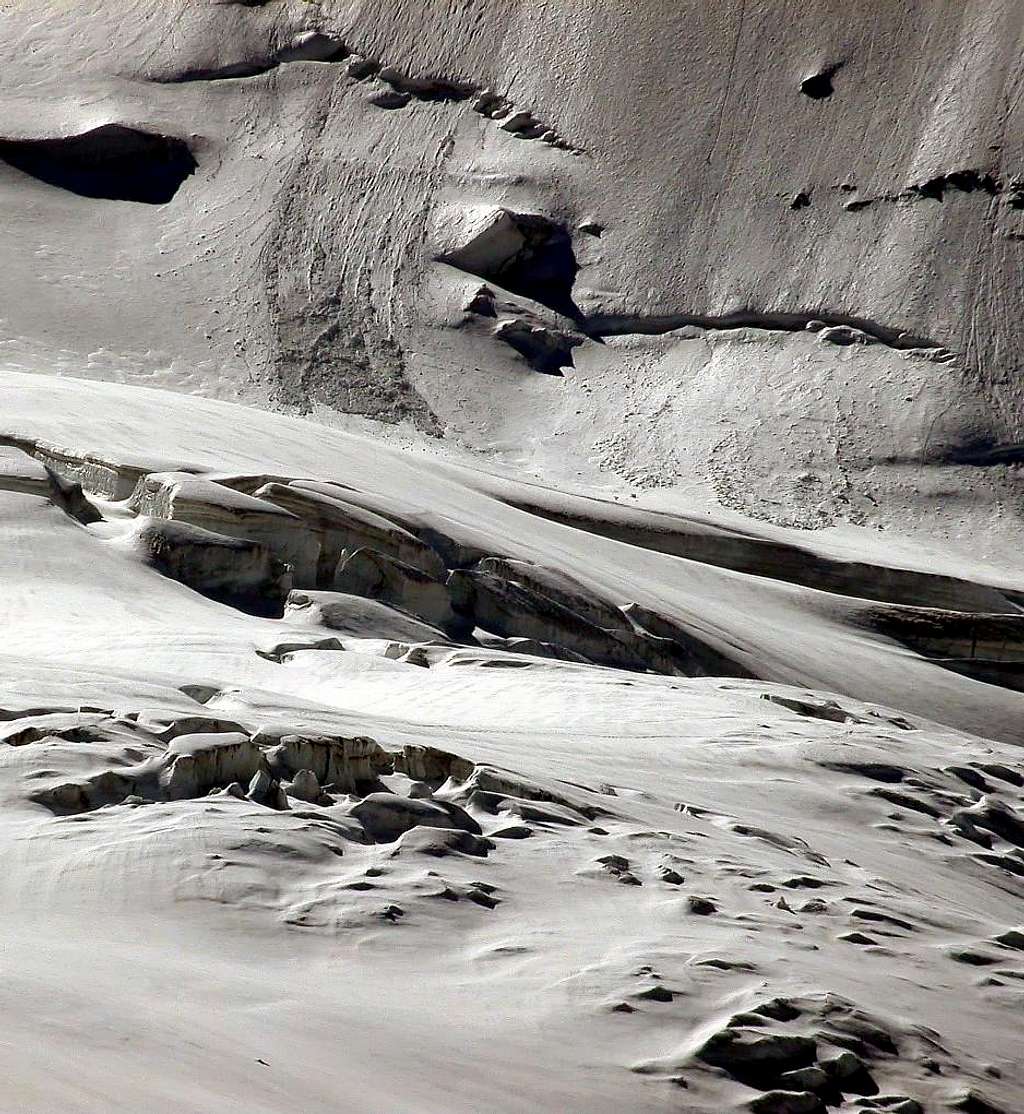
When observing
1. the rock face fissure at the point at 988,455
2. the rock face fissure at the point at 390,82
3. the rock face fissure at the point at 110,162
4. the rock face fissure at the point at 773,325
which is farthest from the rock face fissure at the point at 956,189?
the rock face fissure at the point at 110,162

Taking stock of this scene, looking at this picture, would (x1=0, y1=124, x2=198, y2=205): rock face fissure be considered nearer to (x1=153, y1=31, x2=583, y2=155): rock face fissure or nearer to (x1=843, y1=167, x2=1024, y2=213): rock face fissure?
(x1=153, y1=31, x2=583, y2=155): rock face fissure

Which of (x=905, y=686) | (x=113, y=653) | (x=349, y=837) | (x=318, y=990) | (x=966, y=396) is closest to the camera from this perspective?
(x=318, y=990)

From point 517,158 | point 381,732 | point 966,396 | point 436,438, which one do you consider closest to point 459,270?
point 517,158

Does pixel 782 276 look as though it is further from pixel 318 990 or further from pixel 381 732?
pixel 318 990

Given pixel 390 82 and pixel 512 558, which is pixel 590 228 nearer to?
pixel 390 82

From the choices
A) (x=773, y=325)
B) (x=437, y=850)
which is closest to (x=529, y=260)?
(x=773, y=325)

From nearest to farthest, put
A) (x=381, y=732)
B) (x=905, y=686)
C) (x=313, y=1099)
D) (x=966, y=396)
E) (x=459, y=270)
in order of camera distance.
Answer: (x=313, y=1099) < (x=381, y=732) < (x=905, y=686) < (x=966, y=396) < (x=459, y=270)
